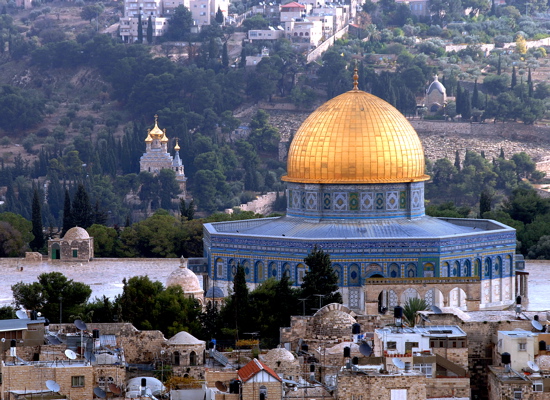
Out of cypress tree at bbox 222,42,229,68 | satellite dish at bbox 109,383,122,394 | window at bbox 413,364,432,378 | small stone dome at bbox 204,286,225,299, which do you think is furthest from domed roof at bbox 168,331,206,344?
cypress tree at bbox 222,42,229,68

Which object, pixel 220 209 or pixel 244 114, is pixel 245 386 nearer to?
pixel 220 209

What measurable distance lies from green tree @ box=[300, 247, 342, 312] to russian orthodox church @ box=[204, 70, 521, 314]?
1.14m

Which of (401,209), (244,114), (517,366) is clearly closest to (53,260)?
(401,209)

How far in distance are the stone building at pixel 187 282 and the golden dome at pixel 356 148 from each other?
4.44 meters

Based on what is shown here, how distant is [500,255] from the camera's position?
159 feet

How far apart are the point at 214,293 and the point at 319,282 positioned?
3906 mm

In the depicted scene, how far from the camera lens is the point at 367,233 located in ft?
157

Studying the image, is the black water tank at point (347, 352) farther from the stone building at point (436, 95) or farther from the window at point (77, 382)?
the stone building at point (436, 95)

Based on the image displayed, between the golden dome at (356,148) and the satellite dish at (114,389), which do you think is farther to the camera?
the golden dome at (356,148)

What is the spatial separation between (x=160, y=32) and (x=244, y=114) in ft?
81.3

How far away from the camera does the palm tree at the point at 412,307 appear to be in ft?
136

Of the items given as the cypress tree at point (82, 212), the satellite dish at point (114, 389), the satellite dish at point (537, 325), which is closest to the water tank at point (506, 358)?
the satellite dish at point (537, 325)

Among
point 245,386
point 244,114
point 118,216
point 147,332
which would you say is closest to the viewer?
point 245,386

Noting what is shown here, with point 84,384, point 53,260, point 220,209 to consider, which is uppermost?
point 84,384
